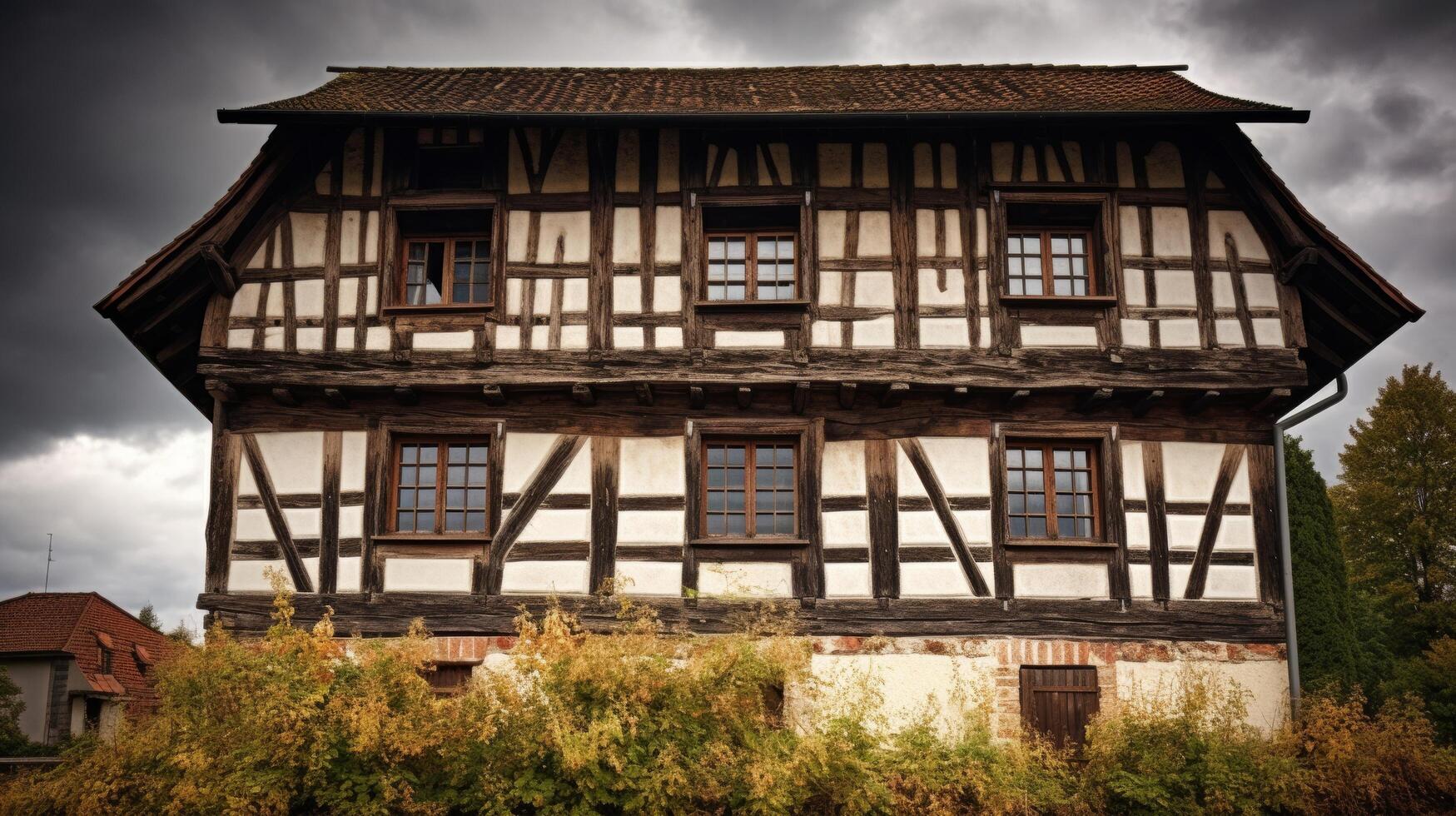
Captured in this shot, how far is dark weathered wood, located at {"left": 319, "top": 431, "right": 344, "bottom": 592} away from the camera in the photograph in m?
11.9

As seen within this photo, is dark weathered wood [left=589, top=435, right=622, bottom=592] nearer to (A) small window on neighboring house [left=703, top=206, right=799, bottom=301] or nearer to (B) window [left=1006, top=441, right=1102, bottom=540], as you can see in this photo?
(A) small window on neighboring house [left=703, top=206, right=799, bottom=301]

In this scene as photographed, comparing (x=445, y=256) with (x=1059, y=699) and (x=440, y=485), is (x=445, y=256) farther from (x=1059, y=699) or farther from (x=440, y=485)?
(x=1059, y=699)

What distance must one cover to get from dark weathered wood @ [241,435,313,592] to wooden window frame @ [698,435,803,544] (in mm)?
4396

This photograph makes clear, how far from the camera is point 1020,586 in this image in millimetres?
11781

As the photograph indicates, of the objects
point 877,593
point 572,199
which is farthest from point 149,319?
point 877,593

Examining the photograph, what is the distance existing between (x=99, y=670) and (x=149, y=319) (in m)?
22.6

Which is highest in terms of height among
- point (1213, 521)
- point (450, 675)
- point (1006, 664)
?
point (1213, 521)

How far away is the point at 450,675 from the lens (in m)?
11.7

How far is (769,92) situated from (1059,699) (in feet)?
26.3

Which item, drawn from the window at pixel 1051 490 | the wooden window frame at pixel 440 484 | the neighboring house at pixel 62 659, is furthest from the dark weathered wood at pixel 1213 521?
the neighboring house at pixel 62 659

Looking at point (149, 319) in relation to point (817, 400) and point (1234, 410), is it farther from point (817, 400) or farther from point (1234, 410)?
point (1234, 410)

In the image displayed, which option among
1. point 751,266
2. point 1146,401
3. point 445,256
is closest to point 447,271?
point 445,256

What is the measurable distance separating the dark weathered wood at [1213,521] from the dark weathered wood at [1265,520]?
126mm

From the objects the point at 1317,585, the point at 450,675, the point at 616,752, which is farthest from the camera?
the point at 1317,585
